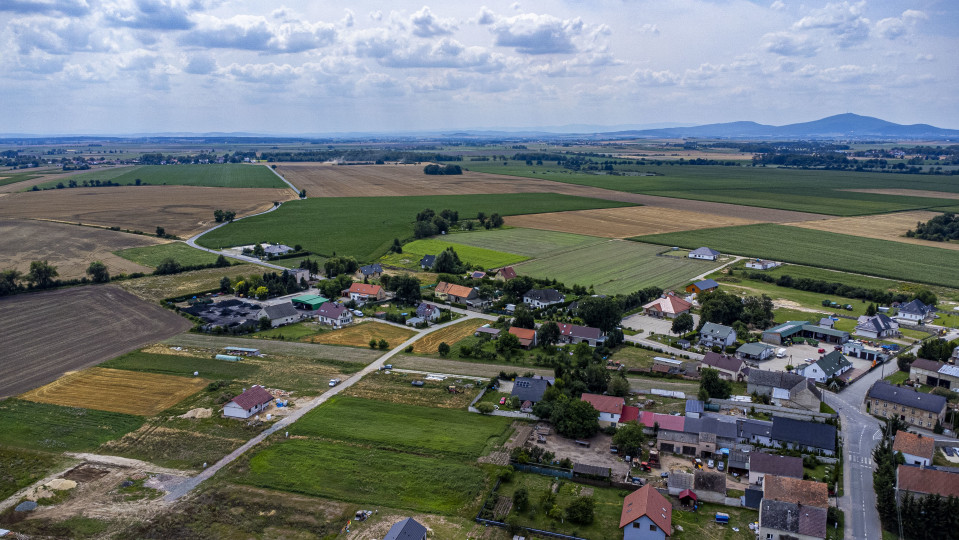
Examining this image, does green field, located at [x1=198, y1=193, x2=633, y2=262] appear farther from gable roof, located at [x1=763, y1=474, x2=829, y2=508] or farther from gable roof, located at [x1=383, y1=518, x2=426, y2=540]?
gable roof, located at [x1=763, y1=474, x2=829, y2=508]

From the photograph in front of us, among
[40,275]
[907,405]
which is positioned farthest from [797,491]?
[40,275]

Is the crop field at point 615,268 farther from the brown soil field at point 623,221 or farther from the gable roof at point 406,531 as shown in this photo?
the gable roof at point 406,531

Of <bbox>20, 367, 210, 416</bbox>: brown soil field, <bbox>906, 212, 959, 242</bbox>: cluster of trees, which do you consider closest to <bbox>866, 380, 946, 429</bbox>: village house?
<bbox>20, 367, 210, 416</bbox>: brown soil field

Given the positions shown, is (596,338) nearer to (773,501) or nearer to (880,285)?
(773,501)

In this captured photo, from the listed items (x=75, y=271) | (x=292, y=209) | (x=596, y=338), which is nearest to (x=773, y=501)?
(x=596, y=338)

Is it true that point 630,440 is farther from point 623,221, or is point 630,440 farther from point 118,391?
point 623,221

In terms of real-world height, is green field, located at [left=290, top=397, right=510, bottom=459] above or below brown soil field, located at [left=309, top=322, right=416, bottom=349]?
below
